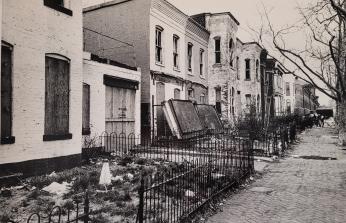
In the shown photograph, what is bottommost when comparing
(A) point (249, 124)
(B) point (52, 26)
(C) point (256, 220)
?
(C) point (256, 220)

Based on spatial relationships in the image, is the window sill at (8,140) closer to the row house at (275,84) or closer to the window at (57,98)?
the window at (57,98)

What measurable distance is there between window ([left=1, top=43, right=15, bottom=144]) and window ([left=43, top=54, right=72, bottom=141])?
4.14ft

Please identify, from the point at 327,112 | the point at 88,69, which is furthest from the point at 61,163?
the point at 327,112

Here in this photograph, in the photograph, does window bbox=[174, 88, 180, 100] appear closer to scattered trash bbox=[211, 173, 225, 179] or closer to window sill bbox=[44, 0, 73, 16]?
window sill bbox=[44, 0, 73, 16]

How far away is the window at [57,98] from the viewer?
32.7ft

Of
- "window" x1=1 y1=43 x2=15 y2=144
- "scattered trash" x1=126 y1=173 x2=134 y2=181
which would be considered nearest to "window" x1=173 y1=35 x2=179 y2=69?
"scattered trash" x1=126 y1=173 x2=134 y2=181

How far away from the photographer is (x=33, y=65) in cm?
927

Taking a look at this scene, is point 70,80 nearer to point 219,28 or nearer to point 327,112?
point 219,28

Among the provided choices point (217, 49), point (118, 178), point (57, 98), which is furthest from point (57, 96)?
point (217, 49)

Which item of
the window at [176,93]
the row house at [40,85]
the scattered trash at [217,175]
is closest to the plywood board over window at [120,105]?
the row house at [40,85]

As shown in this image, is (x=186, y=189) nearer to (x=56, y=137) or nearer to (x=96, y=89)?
(x=56, y=137)

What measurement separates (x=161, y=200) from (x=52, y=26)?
246 inches

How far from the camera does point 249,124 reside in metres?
19.8

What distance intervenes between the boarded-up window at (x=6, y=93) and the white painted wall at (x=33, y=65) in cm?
12
